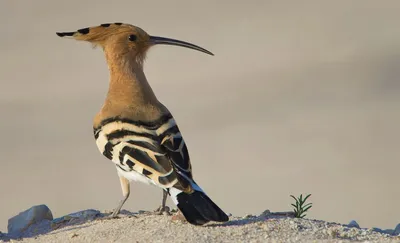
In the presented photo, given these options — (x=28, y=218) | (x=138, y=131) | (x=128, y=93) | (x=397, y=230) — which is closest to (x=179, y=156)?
(x=138, y=131)

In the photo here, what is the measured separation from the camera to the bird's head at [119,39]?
10.3 meters

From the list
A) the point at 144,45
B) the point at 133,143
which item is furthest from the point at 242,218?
the point at 144,45

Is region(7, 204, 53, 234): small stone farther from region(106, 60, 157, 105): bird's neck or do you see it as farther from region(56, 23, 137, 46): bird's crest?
region(56, 23, 137, 46): bird's crest

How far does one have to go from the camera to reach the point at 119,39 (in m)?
10.3

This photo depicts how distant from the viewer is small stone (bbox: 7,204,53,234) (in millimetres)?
10664

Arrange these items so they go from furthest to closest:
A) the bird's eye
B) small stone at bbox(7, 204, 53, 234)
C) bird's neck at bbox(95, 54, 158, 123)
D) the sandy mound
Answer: small stone at bbox(7, 204, 53, 234), the bird's eye, bird's neck at bbox(95, 54, 158, 123), the sandy mound

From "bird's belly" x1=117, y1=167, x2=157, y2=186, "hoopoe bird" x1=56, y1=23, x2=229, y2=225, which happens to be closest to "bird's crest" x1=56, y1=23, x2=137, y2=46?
"hoopoe bird" x1=56, y1=23, x2=229, y2=225

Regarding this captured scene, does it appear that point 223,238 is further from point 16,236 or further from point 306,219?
point 16,236

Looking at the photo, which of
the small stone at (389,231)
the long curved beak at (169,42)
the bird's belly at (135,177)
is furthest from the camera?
the long curved beak at (169,42)

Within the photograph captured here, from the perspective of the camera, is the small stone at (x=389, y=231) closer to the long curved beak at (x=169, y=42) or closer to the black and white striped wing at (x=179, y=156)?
the black and white striped wing at (x=179, y=156)

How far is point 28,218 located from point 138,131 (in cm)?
224

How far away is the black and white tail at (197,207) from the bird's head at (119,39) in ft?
6.71

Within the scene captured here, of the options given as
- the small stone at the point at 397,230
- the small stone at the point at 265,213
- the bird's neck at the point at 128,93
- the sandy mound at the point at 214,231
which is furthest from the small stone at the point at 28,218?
the small stone at the point at 397,230

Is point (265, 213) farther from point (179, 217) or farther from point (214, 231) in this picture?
point (214, 231)
